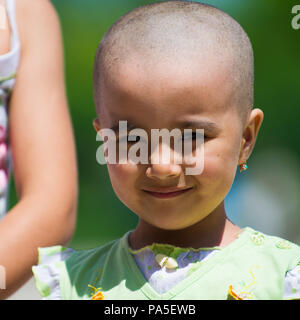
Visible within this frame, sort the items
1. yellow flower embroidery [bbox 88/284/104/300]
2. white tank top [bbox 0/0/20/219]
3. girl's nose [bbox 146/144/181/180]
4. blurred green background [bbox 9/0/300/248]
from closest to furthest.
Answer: girl's nose [bbox 146/144/181/180] < yellow flower embroidery [bbox 88/284/104/300] < white tank top [bbox 0/0/20/219] < blurred green background [bbox 9/0/300/248]

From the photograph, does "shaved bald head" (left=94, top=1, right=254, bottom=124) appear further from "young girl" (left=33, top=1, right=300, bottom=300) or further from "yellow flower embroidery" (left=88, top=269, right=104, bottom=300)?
"yellow flower embroidery" (left=88, top=269, right=104, bottom=300)

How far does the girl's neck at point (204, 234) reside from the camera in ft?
4.66

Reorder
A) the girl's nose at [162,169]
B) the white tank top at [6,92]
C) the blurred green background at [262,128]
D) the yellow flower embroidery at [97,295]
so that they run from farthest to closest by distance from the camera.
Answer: the blurred green background at [262,128], the white tank top at [6,92], the yellow flower embroidery at [97,295], the girl's nose at [162,169]

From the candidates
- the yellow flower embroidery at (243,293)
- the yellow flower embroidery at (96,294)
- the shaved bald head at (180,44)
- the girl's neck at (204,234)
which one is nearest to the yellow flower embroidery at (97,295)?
the yellow flower embroidery at (96,294)

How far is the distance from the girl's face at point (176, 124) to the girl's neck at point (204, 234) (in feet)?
0.21

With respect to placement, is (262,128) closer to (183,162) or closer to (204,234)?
(204,234)

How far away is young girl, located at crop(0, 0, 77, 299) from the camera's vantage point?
1.42 meters

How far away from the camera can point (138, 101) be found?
1267 mm

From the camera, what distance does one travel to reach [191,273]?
53.6 inches

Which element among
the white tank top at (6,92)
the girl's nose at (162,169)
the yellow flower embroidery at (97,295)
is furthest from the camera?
the white tank top at (6,92)

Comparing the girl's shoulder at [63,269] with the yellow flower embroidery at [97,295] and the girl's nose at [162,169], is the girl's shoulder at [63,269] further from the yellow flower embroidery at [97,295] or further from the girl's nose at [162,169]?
the girl's nose at [162,169]

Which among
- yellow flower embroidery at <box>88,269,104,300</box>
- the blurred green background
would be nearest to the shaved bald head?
yellow flower embroidery at <box>88,269,104,300</box>

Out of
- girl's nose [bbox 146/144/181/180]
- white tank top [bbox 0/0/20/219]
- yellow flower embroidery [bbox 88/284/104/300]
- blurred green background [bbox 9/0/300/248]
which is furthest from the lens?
blurred green background [bbox 9/0/300/248]
